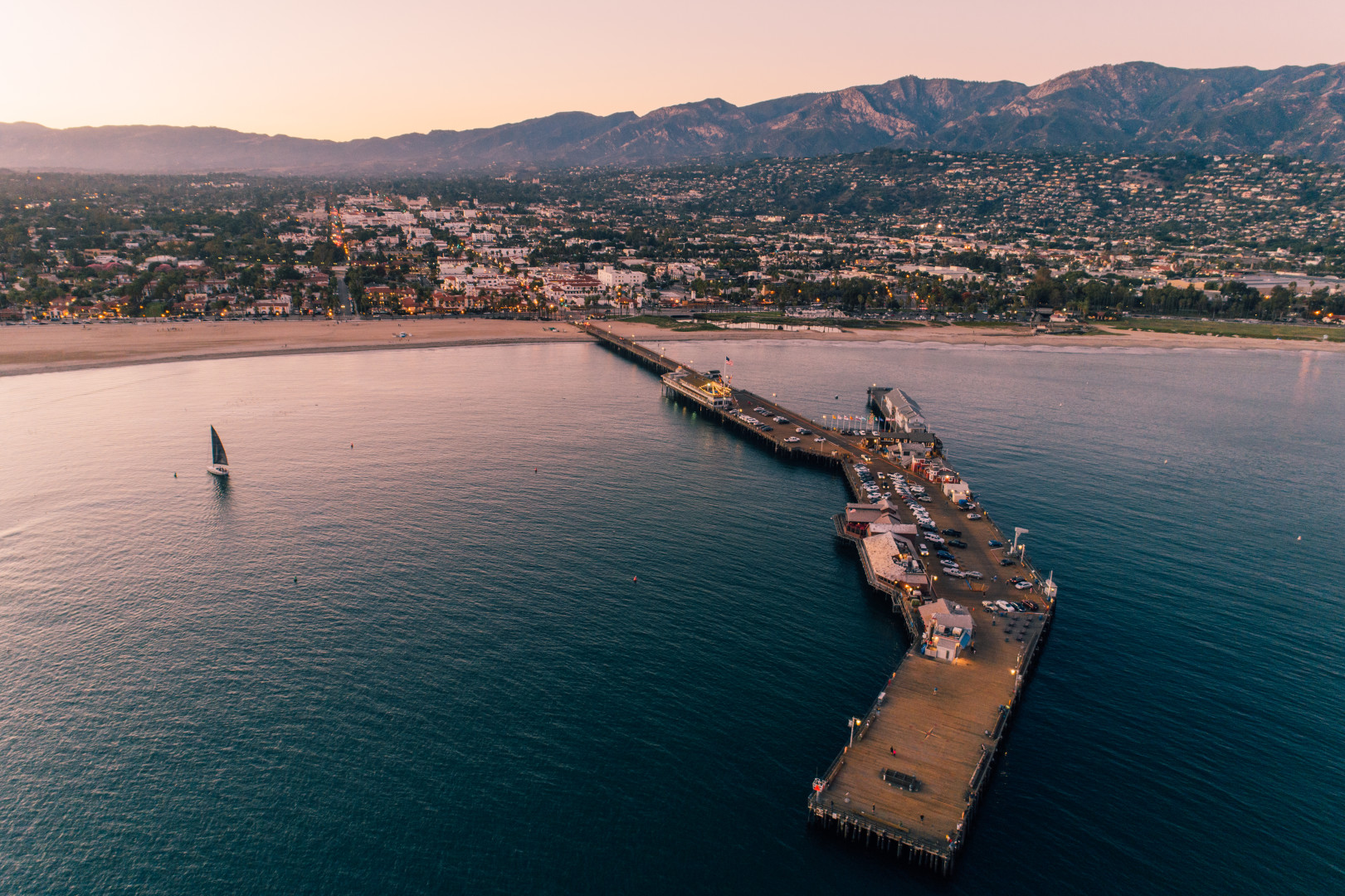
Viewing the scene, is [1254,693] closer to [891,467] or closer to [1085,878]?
[1085,878]

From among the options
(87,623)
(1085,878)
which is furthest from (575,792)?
(87,623)

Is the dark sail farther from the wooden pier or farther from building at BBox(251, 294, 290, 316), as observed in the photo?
building at BBox(251, 294, 290, 316)

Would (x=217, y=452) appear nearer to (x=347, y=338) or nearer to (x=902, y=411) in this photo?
(x=902, y=411)

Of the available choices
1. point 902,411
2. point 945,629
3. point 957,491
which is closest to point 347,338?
point 902,411

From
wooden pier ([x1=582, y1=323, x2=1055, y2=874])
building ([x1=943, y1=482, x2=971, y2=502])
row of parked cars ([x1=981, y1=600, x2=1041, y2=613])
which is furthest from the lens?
building ([x1=943, y1=482, x2=971, y2=502])

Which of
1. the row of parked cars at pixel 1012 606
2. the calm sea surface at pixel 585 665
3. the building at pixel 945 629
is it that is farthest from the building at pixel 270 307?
the row of parked cars at pixel 1012 606

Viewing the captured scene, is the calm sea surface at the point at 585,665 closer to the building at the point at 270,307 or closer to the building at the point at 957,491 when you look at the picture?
the building at the point at 957,491

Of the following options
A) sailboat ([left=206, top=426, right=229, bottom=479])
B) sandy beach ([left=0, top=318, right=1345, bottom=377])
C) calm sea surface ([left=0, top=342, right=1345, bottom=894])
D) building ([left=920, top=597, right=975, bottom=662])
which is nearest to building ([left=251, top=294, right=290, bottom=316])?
sandy beach ([left=0, top=318, right=1345, bottom=377])
